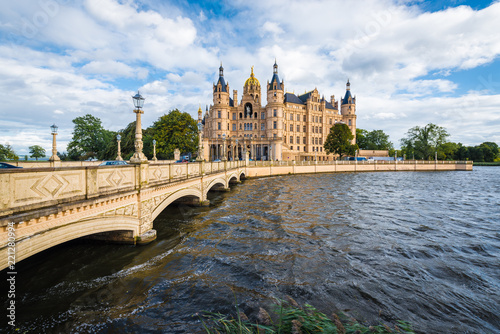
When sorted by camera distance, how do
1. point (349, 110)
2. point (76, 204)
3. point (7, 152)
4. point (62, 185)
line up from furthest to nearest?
point (349, 110) < point (7, 152) < point (76, 204) < point (62, 185)

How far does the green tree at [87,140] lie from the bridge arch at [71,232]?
57340mm

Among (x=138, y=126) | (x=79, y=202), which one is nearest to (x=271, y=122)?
(x=138, y=126)

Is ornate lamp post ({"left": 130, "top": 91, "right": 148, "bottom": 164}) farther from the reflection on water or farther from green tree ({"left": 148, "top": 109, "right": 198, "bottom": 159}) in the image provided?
green tree ({"left": 148, "top": 109, "right": 198, "bottom": 159})

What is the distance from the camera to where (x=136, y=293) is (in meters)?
6.48

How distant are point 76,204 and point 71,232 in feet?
2.40

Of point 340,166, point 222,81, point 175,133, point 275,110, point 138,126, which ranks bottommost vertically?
point 340,166

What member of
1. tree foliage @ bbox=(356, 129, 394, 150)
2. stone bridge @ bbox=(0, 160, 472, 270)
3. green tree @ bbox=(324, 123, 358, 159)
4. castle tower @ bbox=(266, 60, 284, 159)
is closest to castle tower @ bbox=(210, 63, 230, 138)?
castle tower @ bbox=(266, 60, 284, 159)

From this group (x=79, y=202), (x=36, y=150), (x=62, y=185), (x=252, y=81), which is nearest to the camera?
(x=62, y=185)

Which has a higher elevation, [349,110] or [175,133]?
[349,110]

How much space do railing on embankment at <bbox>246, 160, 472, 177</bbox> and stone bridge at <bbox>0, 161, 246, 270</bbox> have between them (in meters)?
32.4

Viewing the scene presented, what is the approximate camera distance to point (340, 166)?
61031mm

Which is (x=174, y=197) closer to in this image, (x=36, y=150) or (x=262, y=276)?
(x=262, y=276)

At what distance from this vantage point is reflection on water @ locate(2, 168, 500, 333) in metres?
5.75

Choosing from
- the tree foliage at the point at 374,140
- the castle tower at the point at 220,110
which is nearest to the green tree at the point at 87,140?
the castle tower at the point at 220,110
